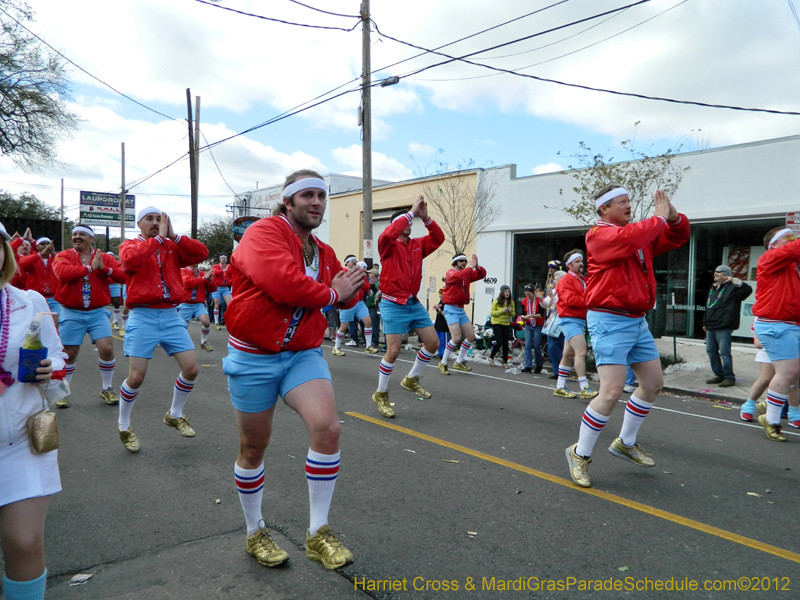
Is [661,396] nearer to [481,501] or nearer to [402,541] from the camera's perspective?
[481,501]

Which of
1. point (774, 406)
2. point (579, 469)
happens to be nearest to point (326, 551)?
point (579, 469)

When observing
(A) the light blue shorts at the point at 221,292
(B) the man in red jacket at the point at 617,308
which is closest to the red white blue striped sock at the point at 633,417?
(B) the man in red jacket at the point at 617,308

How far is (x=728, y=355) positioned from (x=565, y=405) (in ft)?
11.9

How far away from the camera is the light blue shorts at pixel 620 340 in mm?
4480

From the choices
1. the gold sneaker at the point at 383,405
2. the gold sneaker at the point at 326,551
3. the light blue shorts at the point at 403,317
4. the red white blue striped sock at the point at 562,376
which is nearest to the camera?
the gold sneaker at the point at 326,551

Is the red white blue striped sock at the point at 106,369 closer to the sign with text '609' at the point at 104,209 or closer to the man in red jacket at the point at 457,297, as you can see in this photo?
the man in red jacket at the point at 457,297

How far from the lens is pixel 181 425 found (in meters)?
5.73

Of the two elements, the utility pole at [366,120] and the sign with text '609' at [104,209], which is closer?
the utility pole at [366,120]

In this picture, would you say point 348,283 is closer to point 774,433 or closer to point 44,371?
point 44,371

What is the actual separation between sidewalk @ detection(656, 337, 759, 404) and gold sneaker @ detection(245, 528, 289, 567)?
8.08 m

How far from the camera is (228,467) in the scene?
4816mm

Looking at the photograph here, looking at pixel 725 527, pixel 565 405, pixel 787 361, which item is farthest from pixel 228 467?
pixel 787 361

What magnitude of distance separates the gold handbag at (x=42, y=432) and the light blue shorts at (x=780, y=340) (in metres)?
6.34

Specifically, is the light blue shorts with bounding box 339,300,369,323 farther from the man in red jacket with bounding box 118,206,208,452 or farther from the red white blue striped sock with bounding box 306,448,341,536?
the red white blue striped sock with bounding box 306,448,341,536
